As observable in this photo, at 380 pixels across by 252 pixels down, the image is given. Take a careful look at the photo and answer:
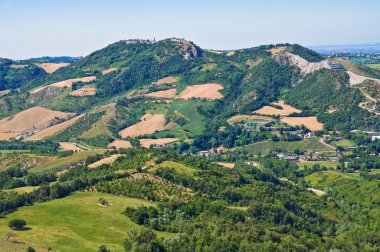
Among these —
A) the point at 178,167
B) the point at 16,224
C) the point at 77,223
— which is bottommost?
the point at 178,167

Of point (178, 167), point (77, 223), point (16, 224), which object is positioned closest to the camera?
point (16, 224)

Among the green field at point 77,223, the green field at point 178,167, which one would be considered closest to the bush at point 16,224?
the green field at point 77,223

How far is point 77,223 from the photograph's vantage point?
431 ft

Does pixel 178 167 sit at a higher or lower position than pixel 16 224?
lower

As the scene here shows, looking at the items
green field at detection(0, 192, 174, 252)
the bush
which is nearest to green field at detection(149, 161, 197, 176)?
green field at detection(0, 192, 174, 252)

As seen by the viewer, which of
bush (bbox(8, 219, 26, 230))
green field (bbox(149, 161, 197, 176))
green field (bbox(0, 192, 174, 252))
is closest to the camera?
green field (bbox(0, 192, 174, 252))

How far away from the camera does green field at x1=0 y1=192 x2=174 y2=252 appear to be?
115856mm

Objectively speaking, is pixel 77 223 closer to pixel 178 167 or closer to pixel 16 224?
pixel 16 224

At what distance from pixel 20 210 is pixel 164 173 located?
51558mm

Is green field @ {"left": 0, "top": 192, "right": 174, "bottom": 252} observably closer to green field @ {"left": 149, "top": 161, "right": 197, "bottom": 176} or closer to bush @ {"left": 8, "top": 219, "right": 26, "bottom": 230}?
bush @ {"left": 8, "top": 219, "right": 26, "bottom": 230}

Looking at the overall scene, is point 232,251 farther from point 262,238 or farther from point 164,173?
point 164,173

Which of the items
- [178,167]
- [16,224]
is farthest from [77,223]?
[178,167]

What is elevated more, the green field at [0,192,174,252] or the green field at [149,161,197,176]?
the green field at [0,192,174,252]

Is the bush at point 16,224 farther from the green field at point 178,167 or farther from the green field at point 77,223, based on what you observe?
the green field at point 178,167
